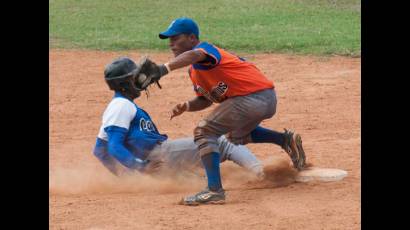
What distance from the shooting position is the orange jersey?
7.93m

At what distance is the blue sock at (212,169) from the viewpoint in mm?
7746

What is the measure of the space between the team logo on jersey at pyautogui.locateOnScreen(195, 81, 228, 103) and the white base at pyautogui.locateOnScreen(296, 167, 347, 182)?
106 centimetres

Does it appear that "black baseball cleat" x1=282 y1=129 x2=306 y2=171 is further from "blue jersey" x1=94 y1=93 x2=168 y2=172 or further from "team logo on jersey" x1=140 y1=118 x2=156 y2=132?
"team logo on jersey" x1=140 y1=118 x2=156 y2=132

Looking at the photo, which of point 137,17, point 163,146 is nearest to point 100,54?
point 137,17

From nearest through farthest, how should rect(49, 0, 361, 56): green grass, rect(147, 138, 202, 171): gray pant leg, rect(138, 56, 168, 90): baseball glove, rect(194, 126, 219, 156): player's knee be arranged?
1. rect(138, 56, 168, 90): baseball glove
2. rect(194, 126, 219, 156): player's knee
3. rect(147, 138, 202, 171): gray pant leg
4. rect(49, 0, 361, 56): green grass

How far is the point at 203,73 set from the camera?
7988 millimetres

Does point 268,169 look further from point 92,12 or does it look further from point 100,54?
point 92,12

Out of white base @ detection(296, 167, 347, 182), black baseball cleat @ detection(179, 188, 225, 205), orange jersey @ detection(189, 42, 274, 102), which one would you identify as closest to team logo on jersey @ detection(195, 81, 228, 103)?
orange jersey @ detection(189, 42, 274, 102)

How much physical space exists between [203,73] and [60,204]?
64.2 inches

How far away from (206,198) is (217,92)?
970 mm

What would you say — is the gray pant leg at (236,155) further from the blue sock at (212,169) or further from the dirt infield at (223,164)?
the blue sock at (212,169)

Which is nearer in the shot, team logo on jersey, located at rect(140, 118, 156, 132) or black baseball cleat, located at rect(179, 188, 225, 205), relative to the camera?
black baseball cleat, located at rect(179, 188, 225, 205)

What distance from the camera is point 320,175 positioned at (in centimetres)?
845

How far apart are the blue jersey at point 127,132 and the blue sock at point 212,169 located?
2.48 ft
